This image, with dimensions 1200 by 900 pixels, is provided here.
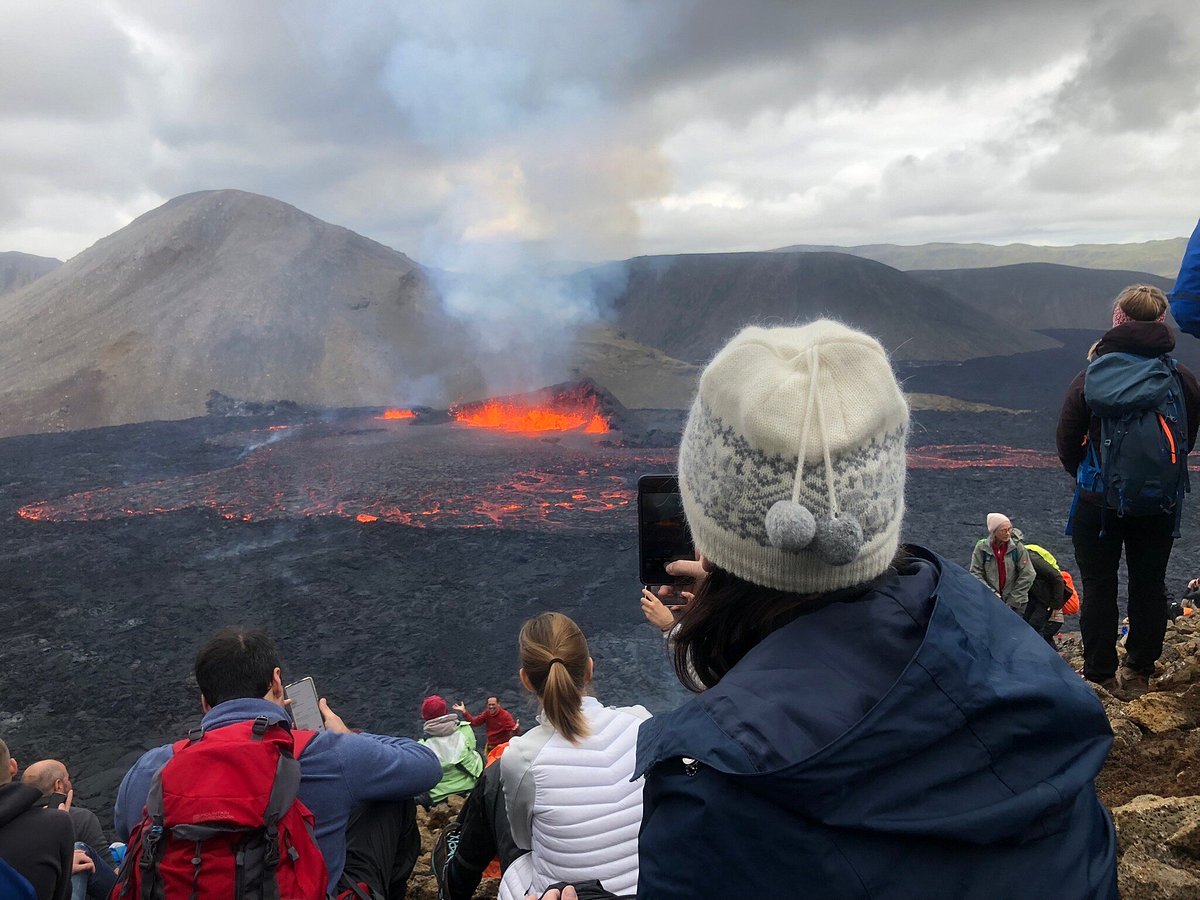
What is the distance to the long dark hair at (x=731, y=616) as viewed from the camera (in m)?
1.24

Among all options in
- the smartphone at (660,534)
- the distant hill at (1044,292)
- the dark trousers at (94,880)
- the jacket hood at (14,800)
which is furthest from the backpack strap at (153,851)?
the distant hill at (1044,292)

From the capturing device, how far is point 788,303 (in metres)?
46.2

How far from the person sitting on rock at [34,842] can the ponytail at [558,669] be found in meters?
1.29

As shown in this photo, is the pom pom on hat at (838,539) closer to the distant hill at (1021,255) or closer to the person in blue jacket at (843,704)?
the person in blue jacket at (843,704)

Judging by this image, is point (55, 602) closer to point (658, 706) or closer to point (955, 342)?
point (658, 706)

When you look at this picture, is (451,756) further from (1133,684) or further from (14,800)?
(1133,684)

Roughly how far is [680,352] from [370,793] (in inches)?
1722

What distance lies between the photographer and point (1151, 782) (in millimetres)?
3225

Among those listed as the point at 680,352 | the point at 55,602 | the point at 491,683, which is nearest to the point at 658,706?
the point at 491,683

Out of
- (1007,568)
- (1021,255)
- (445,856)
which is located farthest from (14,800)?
(1021,255)

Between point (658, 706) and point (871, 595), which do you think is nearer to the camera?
point (871, 595)

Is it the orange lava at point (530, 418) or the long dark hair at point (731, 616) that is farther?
the orange lava at point (530, 418)

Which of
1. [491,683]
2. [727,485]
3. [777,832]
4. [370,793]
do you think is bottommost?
[491,683]

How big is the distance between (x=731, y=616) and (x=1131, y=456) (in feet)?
10.0
